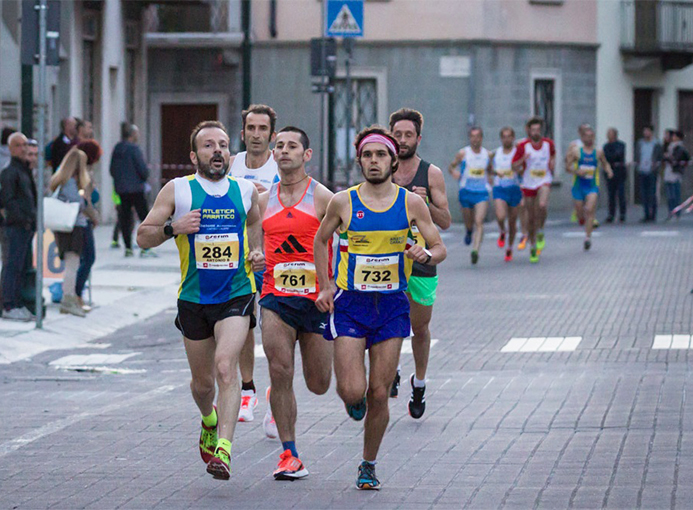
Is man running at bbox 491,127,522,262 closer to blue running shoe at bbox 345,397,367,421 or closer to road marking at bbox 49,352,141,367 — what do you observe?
road marking at bbox 49,352,141,367

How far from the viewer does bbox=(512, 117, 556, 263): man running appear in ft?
71.9

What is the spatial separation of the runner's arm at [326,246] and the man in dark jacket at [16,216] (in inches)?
304

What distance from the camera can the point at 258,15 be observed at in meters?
34.9

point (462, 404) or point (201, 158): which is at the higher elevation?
point (201, 158)

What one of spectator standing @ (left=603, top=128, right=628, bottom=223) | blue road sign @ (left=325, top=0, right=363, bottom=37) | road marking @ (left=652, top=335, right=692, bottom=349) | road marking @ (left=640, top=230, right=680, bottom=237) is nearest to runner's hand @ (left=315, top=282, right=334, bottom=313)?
road marking @ (left=652, top=335, right=692, bottom=349)

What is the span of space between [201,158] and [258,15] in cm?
2739

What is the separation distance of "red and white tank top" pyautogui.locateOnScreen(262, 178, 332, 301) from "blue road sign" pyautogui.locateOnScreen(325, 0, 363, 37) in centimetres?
1550

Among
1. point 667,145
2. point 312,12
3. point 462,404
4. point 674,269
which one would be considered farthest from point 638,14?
point 462,404

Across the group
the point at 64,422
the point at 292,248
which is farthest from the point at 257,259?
the point at 64,422

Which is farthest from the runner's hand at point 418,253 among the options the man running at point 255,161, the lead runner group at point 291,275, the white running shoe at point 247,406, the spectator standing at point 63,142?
the spectator standing at point 63,142

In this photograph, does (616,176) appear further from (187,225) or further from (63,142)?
(187,225)

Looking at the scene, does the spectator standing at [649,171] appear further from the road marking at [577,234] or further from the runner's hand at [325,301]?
the runner's hand at [325,301]

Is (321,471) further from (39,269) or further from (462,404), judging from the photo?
(39,269)

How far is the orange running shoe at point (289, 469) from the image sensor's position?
7715 mm
